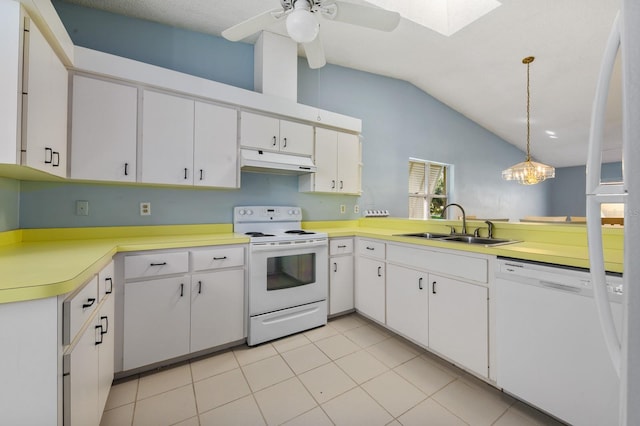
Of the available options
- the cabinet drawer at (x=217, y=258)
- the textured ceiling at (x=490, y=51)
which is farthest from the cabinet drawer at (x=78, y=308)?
the textured ceiling at (x=490, y=51)

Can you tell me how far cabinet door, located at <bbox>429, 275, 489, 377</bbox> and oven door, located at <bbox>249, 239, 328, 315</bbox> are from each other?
1045 mm

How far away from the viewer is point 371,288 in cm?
268

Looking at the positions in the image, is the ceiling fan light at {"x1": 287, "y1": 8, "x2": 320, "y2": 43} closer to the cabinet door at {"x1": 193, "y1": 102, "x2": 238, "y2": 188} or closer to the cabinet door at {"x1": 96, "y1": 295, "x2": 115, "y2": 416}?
the cabinet door at {"x1": 193, "y1": 102, "x2": 238, "y2": 188}

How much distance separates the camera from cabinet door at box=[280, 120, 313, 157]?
280cm

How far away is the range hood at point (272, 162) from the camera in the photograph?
8.25 ft

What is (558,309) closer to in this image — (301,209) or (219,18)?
(301,209)

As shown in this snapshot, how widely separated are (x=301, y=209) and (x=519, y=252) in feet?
7.20

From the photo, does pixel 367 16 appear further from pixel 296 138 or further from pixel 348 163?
pixel 348 163

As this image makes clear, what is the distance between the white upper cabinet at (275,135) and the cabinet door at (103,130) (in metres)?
0.89

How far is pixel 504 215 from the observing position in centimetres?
631

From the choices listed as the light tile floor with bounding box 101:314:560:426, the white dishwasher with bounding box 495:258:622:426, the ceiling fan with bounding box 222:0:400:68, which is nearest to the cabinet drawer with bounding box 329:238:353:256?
the light tile floor with bounding box 101:314:560:426

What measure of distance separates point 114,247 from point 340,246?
1.92 metres

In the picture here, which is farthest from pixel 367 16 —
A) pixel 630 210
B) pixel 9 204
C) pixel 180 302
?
pixel 9 204

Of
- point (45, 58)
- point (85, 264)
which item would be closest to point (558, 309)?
point (85, 264)
